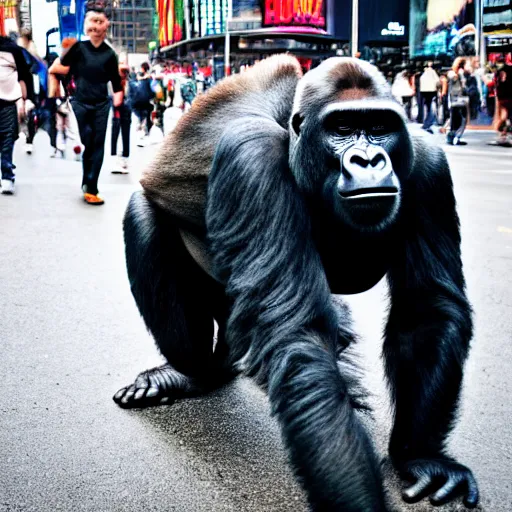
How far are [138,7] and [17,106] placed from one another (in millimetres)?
94621

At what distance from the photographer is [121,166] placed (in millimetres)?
13102


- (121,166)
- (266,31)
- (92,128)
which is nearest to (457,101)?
(121,166)

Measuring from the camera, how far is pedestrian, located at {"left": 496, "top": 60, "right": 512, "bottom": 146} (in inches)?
711

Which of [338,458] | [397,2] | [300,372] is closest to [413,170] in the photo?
[300,372]

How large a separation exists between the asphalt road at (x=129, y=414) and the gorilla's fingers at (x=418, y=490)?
0.03 m

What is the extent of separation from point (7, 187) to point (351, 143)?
845 cm

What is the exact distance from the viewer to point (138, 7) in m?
102

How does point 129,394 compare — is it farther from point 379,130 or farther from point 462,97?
point 462,97

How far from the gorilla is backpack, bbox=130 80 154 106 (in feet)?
49.5

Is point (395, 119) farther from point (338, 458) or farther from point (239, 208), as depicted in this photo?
point (338, 458)

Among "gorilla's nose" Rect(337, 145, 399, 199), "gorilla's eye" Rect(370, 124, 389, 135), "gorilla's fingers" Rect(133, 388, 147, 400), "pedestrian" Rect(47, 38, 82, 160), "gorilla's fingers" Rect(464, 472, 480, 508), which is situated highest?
"gorilla's eye" Rect(370, 124, 389, 135)

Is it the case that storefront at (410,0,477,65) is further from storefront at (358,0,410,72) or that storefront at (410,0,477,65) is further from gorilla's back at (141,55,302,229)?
gorilla's back at (141,55,302,229)

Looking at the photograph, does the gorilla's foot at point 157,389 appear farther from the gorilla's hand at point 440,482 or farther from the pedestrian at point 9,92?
the pedestrian at point 9,92

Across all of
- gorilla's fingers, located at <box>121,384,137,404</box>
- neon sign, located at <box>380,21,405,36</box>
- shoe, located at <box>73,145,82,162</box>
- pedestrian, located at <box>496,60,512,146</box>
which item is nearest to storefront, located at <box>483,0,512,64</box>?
pedestrian, located at <box>496,60,512,146</box>
